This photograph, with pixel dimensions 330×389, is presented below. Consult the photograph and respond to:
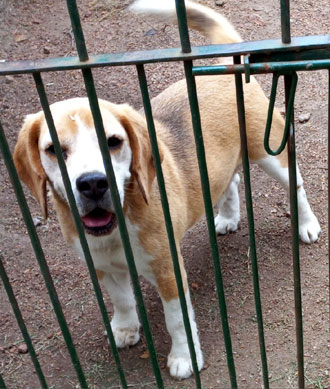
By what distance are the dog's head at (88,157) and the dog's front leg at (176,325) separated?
0.53 m

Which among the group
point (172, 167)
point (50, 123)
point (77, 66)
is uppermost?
point (77, 66)

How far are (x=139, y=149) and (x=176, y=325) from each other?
3.50 feet

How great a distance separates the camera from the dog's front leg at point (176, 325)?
3562 mm

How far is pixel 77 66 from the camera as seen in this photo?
6.98 feet

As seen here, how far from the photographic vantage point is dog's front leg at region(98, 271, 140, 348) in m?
3.82

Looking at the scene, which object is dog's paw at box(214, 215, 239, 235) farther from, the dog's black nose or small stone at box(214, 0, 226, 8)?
small stone at box(214, 0, 226, 8)

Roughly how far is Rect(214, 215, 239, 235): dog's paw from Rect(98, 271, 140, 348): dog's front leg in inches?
42.2

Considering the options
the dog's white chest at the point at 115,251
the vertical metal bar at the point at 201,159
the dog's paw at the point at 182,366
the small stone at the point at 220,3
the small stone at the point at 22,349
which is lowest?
the small stone at the point at 22,349

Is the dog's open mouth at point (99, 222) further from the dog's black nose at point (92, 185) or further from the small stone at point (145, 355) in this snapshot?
the small stone at point (145, 355)

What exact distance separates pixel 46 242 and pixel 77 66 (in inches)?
118

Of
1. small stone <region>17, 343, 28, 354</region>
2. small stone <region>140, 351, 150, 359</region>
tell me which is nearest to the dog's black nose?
small stone <region>140, 351, 150, 359</region>

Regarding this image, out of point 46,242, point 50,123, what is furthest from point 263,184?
point 50,123

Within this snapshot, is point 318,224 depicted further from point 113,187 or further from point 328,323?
point 113,187

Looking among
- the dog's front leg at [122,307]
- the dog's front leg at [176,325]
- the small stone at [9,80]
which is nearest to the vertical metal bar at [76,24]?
the dog's front leg at [176,325]
